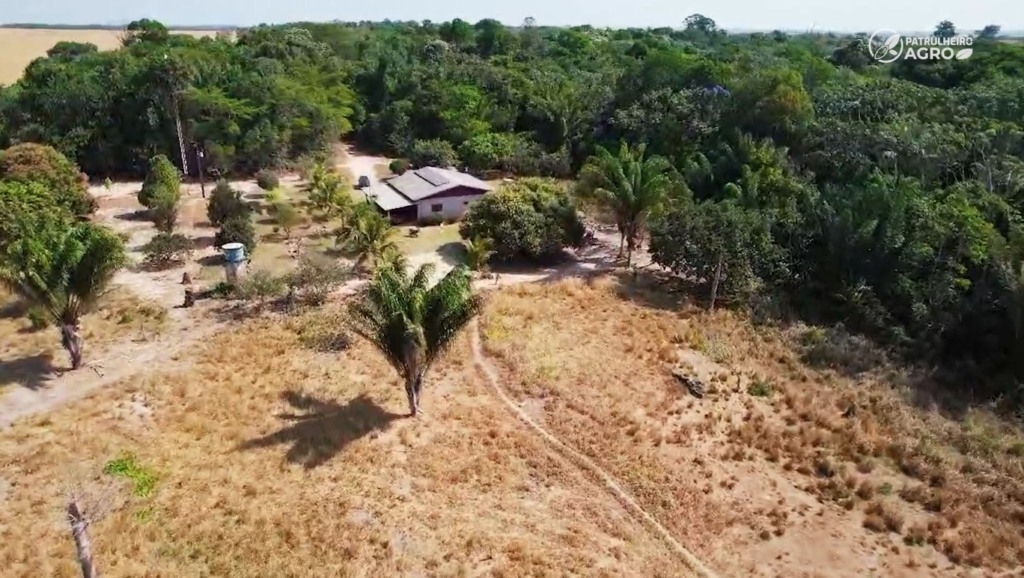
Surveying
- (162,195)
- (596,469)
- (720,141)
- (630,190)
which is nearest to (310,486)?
(596,469)

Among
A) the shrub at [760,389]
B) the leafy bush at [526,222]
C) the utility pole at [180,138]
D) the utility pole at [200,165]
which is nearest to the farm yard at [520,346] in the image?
the shrub at [760,389]

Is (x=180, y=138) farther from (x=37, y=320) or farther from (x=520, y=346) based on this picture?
(x=520, y=346)

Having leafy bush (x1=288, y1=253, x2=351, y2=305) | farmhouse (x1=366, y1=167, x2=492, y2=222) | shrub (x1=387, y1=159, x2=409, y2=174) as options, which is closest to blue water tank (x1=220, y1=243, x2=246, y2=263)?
leafy bush (x1=288, y1=253, x2=351, y2=305)

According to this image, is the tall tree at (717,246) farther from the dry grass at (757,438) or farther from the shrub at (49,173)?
the shrub at (49,173)

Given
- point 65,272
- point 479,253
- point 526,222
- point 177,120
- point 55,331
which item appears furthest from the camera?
point 177,120

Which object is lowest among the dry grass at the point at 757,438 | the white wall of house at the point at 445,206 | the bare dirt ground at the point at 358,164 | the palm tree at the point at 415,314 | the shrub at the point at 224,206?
the dry grass at the point at 757,438

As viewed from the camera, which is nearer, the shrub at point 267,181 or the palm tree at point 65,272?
the palm tree at point 65,272
